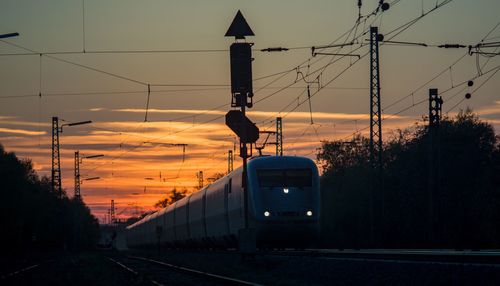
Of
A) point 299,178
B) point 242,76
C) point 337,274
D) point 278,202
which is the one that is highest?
point 242,76

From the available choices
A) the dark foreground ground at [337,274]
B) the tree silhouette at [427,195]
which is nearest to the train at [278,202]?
the dark foreground ground at [337,274]

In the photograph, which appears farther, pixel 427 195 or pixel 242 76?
pixel 427 195

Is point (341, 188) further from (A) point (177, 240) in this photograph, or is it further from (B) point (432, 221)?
(B) point (432, 221)

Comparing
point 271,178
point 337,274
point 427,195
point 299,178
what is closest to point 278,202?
point 271,178

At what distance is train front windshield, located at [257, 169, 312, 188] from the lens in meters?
37.7

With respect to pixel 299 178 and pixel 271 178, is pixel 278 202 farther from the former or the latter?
pixel 299 178

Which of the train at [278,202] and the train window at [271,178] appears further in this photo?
the train window at [271,178]

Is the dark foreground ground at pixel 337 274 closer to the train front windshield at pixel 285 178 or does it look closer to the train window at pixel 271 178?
the train window at pixel 271 178

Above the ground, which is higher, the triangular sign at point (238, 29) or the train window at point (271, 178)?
the triangular sign at point (238, 29)

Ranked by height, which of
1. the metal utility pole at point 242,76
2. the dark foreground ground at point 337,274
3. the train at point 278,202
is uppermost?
the metal utility pole at point 242,76

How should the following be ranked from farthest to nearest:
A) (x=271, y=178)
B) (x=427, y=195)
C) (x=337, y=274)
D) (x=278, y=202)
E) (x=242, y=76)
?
(x=427, y=195) < (x=271, y=178) < (x=278, y=202) < (x=242, y=76) < (x=337, y=274)

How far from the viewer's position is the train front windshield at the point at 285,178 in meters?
37.7

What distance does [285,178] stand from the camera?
125ft

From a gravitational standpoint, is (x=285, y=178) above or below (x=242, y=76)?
below
